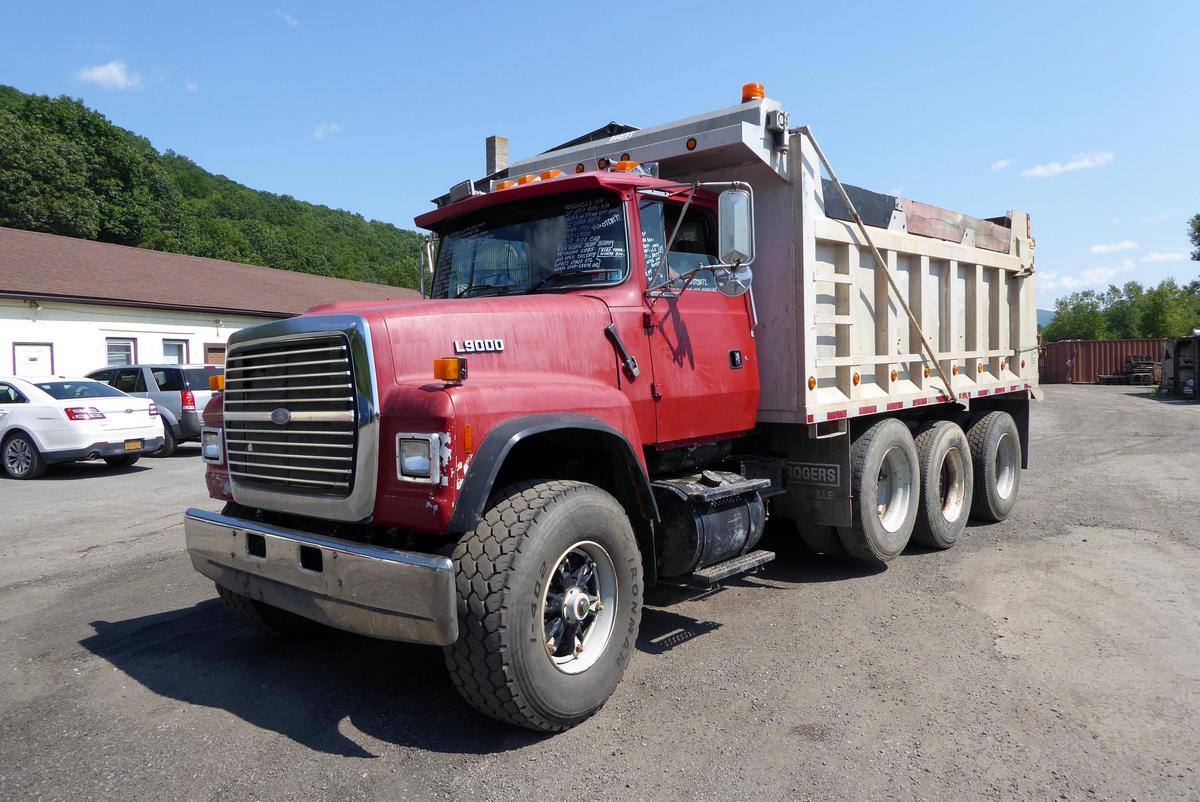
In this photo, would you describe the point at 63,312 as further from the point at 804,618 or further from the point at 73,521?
the point at 804,618

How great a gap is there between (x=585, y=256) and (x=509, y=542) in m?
1.84

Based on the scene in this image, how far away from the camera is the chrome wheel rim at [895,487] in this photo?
Result: 6754mm

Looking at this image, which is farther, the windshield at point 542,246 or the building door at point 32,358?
the building door at point 32,358

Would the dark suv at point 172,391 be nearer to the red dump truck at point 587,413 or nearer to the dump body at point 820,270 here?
the dump body at point 820,270

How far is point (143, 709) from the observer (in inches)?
158

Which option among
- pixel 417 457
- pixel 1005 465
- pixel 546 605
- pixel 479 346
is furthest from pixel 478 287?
pixel 1005 465

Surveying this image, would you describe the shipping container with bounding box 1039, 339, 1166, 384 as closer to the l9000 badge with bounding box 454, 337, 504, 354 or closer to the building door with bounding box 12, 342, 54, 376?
the building door with bounding box 12, 342, 54, 376

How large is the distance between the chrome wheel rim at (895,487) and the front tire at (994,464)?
172 centimetres

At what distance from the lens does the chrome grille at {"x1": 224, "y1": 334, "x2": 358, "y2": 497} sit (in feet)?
11.8

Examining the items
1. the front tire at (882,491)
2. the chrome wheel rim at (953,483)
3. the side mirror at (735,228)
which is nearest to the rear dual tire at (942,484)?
the chrome wheel rim at (953,483)

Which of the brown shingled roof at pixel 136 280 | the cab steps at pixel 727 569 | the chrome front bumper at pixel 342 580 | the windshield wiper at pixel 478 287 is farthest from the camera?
the brown shingled roof at pixel 136 280

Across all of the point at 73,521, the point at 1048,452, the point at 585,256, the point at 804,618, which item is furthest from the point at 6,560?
the point at 1048,452

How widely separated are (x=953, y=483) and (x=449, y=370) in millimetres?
5845

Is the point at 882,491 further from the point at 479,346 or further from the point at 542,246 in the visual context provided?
the point at 479,346
